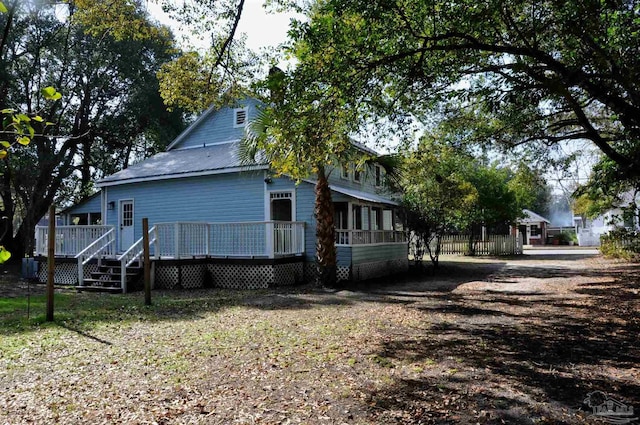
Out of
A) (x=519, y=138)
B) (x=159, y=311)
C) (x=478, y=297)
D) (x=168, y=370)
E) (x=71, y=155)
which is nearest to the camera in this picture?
(x=168, y=370)

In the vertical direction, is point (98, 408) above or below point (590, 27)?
below

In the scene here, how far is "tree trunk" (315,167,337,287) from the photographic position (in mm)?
13516

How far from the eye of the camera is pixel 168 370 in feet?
18.4

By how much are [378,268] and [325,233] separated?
16.4ft

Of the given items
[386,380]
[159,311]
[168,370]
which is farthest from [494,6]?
[159,311]

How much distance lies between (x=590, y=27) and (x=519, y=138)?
25.2 ft

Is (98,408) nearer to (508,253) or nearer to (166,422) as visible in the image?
(166,422)

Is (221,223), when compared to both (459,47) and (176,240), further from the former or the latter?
(459,47)

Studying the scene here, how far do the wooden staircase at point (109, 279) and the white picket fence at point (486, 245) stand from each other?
2180cm

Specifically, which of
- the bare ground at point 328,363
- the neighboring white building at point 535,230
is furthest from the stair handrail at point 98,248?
the neighboring white building at point 535,230

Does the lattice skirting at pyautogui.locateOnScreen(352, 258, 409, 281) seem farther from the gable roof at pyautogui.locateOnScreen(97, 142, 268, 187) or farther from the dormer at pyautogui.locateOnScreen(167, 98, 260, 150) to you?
the dormer at pyautogui.locateOnScreen(167, 98, 260, 150)

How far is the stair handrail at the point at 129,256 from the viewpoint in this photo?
13618 millimetres

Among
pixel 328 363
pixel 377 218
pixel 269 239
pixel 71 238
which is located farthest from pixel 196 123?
pixel 328 363

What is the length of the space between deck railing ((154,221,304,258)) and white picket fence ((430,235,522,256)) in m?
18.5
